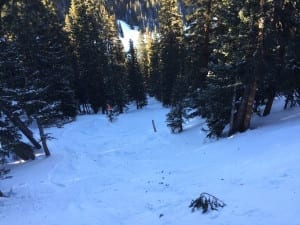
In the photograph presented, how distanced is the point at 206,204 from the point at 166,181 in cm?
528

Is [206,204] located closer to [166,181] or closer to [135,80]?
[166,181]

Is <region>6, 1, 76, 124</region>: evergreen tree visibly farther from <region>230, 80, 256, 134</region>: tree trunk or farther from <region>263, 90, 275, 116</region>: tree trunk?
<region>263, 90, 275, 116</region>: tree trunk

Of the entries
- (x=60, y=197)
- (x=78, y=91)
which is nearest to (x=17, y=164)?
(x=60, y=197)

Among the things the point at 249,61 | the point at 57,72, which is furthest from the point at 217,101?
the point at 57,72

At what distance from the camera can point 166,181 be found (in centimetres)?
1577

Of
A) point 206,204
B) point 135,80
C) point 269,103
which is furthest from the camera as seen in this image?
point 135,80

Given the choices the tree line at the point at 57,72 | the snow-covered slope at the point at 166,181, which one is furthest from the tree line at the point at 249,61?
the tree line at the point at 57,72

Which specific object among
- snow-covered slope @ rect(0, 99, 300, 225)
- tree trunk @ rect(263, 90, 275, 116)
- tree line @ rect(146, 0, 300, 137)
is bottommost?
snow-covered slope @ rect(0, 99, 300, 225)

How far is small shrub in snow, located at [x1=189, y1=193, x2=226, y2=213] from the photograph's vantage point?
10.5 m

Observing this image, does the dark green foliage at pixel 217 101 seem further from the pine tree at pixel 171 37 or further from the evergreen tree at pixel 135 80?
the evergreen tree at pixel 135 80

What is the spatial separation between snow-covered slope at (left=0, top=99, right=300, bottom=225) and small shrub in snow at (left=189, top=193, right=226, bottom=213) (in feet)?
0.69

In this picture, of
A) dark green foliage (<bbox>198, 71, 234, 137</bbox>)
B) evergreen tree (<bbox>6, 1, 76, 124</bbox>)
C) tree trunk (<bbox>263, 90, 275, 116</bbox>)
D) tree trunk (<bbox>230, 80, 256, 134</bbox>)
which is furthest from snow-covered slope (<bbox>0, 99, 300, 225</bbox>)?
evergreen tree (<bbox>6, 1, 76, 124</bbox>)

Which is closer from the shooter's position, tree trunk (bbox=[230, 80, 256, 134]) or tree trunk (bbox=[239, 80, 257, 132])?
tree trunk (bbox=[239, 80, 257, 132])

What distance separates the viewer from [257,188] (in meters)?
11.3
